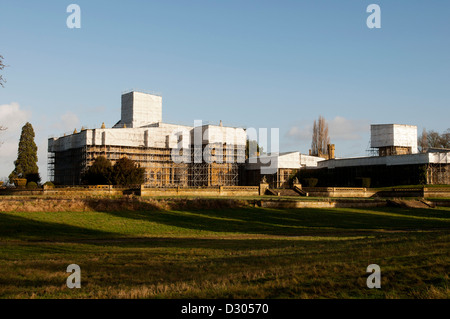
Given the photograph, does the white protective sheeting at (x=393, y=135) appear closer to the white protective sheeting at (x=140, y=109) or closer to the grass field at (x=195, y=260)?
the white protective sheeting at (x=140, y=109)

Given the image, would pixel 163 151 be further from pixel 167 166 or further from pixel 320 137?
pixel 320 137

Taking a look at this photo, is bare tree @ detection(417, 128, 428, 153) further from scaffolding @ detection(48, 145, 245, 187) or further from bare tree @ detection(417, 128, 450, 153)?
scaffolding @ detection(48, 145, 245, 187)

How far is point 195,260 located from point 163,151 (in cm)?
6704

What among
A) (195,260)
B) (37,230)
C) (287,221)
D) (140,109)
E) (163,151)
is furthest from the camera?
(140,109)

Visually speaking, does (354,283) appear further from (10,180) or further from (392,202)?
(10,180)

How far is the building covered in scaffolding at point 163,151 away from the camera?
7556 cm

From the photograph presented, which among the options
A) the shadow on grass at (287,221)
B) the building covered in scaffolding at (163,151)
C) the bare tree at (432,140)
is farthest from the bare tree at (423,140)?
the shadow on grass at (287,221)

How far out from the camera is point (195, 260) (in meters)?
14.7

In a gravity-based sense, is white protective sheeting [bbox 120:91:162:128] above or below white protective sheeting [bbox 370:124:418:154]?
above

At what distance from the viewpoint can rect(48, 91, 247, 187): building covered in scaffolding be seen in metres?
75.6

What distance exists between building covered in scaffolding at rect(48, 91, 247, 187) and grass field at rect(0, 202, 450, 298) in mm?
46230

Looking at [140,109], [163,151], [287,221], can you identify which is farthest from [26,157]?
[287,221]

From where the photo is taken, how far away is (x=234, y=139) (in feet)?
277

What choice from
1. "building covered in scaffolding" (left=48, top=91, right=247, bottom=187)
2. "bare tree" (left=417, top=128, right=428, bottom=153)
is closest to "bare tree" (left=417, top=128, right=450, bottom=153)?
"bare tree" (left=417, top=128, right=428, bottom=153)
